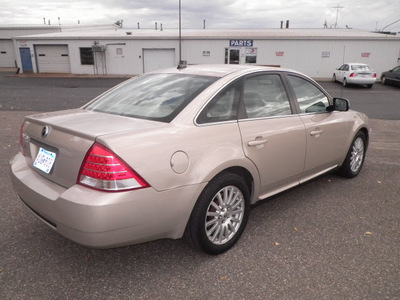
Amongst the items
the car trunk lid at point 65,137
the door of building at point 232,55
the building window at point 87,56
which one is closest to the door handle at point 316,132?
the car trunk lid at point 65,137

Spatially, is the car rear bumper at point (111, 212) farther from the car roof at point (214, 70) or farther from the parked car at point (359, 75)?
the parked car at point (359, 75)

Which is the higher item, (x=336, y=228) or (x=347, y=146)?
(x=347, y=146)

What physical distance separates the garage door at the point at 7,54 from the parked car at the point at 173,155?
36.5 metres

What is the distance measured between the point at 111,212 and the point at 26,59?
30659 mm

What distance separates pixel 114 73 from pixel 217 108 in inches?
1033

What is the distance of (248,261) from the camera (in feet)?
9.18

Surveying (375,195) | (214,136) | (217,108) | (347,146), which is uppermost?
(217,108)

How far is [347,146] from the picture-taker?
4352 mm

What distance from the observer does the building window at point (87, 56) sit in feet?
89.5

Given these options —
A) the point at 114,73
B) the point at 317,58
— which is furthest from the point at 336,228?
the point at 114,73

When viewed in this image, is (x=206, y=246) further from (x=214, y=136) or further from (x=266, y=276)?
(x=214, y=136)

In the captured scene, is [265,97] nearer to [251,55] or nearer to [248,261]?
[248,261]

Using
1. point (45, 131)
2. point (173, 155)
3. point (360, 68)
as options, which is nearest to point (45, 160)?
point (45, 131)

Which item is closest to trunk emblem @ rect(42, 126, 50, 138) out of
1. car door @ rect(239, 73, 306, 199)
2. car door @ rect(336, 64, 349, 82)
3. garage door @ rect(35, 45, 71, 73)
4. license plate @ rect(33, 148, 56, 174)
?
license plate @ rect(33, 148, 56, 174)
